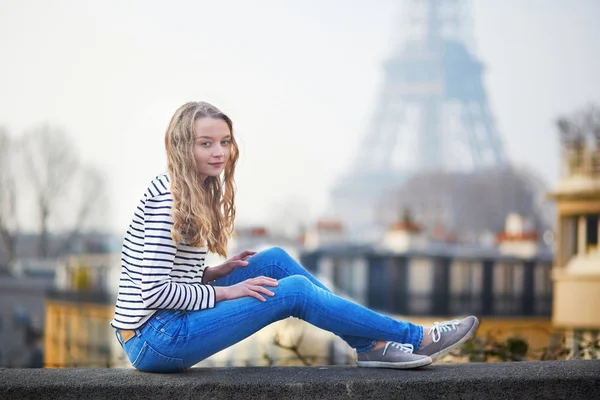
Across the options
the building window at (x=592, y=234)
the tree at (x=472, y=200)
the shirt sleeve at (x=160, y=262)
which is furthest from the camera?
the tree at (x=472, y=200)

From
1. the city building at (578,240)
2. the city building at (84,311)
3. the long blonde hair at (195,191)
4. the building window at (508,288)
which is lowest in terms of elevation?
the city building at (84,311)

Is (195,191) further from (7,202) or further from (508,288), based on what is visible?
(7,202)

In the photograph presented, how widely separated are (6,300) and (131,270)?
38.1 metres

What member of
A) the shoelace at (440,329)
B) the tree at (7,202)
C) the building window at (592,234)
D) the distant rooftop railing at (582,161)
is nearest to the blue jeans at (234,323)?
the shoelace at (440,329)

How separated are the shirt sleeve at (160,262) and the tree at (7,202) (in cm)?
3271

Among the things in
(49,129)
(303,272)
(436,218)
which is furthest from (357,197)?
(303,272)

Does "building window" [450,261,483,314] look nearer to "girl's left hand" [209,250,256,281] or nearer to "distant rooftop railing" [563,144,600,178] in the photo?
"distant rooftop railing" [563,144,600,178]

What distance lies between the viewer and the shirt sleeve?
364 centimetres

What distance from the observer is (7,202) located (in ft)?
116

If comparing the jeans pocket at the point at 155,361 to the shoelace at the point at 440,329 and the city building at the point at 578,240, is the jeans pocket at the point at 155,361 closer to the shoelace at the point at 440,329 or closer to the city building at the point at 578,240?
the shoelace at the point at 440,329

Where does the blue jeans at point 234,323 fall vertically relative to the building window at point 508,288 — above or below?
above

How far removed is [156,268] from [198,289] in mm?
210

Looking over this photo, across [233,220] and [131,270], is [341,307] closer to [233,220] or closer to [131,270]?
[233,220]

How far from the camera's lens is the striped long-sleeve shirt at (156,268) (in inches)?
143
